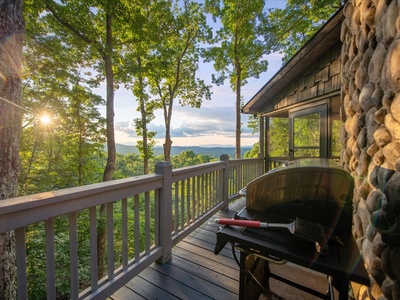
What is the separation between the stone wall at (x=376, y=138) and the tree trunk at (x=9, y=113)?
14.6ft

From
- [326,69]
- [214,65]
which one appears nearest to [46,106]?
[214,65]

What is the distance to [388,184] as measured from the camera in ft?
3.34

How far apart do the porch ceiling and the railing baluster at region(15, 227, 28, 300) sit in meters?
4.04

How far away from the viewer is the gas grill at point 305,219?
0.91 metres

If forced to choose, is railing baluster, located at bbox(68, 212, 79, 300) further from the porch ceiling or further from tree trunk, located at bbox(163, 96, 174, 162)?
tree trunk, located at bbox(163, 96, 174, 162)

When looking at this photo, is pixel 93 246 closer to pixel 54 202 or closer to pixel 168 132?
pixel 54 202

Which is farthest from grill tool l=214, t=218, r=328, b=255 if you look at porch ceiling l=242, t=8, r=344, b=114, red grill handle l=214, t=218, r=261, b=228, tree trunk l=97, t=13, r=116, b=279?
tree trunk l=97, t=13, r=116, b=279

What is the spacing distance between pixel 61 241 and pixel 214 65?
1119 cm

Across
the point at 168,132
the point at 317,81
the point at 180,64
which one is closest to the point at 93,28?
the point at 180,64

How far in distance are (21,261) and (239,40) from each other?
1129cm

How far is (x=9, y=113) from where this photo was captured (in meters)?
3.12

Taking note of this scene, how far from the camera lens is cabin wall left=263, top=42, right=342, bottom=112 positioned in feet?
10.9

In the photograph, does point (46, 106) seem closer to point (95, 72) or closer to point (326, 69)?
point (95, 72)

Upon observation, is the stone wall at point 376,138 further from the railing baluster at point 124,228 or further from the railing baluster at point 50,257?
the railing baluster at point 50,257
